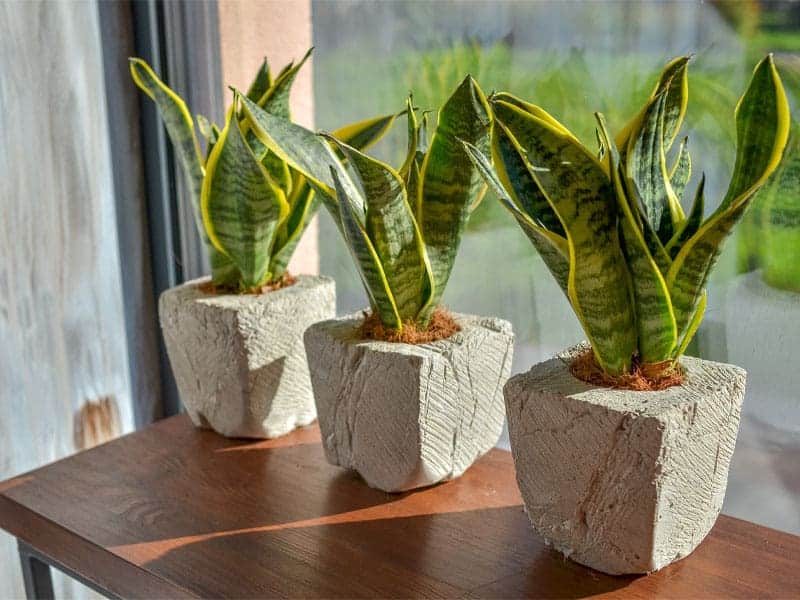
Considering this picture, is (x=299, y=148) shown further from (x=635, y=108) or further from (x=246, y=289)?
(x=635, y=108)

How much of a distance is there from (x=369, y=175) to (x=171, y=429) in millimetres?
505

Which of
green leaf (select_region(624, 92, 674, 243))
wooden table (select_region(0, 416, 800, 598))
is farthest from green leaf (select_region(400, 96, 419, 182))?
wooden table (select_region(0, 416, 800, 598))

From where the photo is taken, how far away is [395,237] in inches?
35.9

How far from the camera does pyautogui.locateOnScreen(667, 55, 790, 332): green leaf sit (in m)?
0.69

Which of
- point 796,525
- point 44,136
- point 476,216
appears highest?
point 44,136

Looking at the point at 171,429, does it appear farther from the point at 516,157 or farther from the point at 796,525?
the point at 796,525

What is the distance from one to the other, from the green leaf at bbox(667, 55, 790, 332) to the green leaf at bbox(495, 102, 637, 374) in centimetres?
5

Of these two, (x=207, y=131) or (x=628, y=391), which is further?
(x=207, y=131)

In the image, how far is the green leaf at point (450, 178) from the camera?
2.84 feet

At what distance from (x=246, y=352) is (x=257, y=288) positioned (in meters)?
0.09

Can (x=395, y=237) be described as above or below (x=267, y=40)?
below

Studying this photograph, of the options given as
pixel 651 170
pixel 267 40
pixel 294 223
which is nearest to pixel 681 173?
pixel 651 170

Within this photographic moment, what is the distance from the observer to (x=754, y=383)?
3.20 ft

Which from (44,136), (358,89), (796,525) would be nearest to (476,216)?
(358,89)
